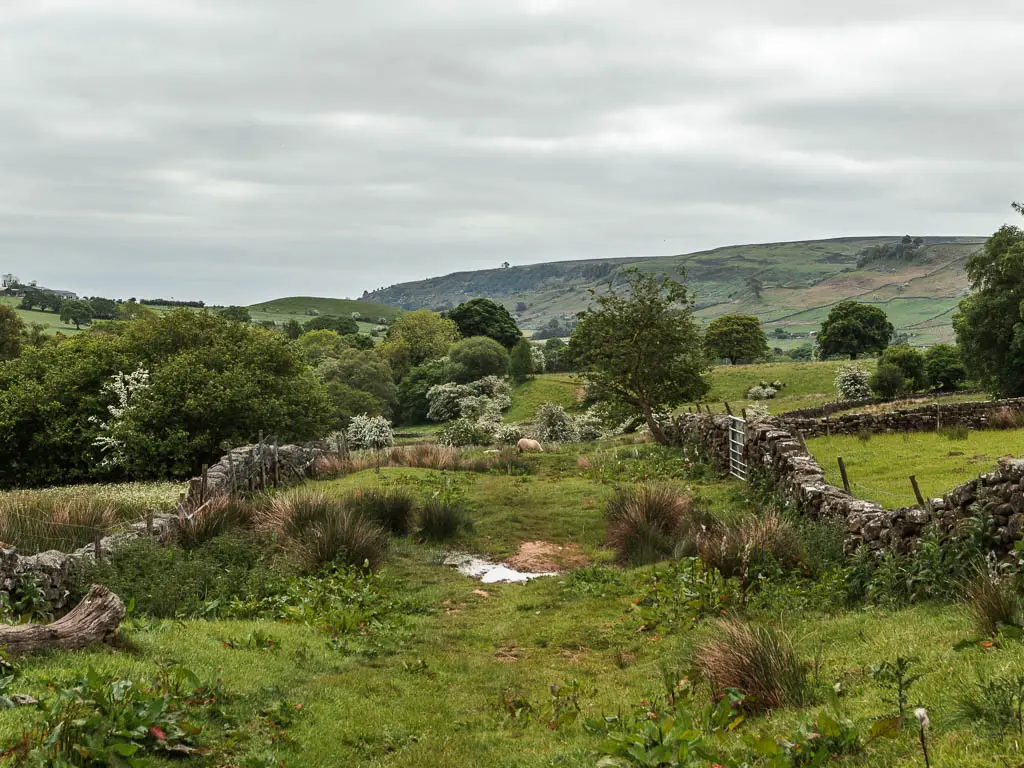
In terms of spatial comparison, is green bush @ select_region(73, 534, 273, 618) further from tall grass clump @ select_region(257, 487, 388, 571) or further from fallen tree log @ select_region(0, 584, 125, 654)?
fallen tree log @ select_region(0, 584, 125, 654)

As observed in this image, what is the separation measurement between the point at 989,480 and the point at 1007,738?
503 centimetres

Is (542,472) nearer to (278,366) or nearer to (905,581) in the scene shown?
(278,366)

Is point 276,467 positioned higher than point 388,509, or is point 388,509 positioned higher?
point 276,467

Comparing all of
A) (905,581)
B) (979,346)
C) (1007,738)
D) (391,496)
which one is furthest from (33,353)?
(979,346)

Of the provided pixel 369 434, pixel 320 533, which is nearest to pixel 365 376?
pixel 369 434

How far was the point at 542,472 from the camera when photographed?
85.3 ft

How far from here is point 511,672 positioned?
8.53 meters

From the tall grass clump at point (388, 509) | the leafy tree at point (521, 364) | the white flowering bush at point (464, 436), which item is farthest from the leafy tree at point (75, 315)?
the tall grass clump at point (388, 509)

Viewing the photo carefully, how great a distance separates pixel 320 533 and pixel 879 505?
8.63m

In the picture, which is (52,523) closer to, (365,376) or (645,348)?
(645,348)

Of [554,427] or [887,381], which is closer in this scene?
[554,427]

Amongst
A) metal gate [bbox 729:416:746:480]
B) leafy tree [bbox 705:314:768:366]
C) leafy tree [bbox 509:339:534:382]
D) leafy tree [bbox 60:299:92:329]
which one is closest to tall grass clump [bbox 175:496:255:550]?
metal gate [bbox 729:416:746:480]

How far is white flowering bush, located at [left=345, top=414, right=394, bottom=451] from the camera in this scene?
47.4m

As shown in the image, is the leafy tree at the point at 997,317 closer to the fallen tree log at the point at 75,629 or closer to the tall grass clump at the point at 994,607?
the tall grass clump at the point at 994,607
